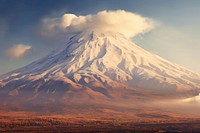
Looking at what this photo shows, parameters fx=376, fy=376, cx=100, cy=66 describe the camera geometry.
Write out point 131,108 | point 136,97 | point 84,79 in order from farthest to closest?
point 84,79 → point 136,97 → point 131,108

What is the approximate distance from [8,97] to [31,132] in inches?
4031

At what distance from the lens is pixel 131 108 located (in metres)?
143

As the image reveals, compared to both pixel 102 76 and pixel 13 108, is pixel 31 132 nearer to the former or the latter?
pixel 13 108

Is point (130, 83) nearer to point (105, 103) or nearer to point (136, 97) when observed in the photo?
point (136, 97)

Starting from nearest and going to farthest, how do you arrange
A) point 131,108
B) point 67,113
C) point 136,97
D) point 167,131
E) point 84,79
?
point 167,131
point 67,113
point 131,108
point 136,97
point 84,79

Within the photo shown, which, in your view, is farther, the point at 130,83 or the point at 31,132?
the point at 130,83

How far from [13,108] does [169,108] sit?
2404 inches

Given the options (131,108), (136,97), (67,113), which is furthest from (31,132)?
(136,97)

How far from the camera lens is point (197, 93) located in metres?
169

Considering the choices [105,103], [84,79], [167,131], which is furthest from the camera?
[84,79]

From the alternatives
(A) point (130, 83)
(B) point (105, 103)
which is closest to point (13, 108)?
(B) point (105, 103)

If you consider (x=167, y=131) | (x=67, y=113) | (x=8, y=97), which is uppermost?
(x=8, y=97)

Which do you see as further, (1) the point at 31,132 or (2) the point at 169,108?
(2) the point at 169,108

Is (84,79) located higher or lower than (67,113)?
higher
